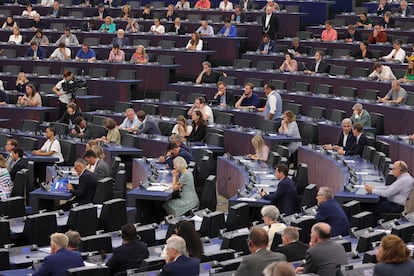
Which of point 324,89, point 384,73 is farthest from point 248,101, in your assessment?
point 384,73

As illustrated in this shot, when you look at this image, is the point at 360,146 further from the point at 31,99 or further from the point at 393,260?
the point at 393,260

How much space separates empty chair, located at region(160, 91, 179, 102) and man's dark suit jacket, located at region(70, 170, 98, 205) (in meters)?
7.65

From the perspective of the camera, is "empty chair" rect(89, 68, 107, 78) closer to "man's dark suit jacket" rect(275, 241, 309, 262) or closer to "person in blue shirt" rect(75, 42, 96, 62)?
"person in blue shirt" rect(75, 42, 96, 62)

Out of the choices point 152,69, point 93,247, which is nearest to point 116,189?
point 93,247

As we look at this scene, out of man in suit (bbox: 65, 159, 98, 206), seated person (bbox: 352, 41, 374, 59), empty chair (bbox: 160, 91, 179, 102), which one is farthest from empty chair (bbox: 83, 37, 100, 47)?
man in suit (bbox: 65, 159, 98, 206)

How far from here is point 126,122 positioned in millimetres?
→ 21328

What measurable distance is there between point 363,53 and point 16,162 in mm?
9494

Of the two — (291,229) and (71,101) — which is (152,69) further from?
(291,229)

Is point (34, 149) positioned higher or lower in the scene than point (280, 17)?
lower

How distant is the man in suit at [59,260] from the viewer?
429 inches

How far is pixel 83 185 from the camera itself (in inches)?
629

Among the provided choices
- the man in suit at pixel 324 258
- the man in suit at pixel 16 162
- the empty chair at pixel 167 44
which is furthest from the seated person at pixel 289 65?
the man in suit at pixel 324 258

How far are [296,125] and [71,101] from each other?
5962mm

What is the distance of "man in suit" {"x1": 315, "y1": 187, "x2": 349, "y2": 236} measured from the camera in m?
13.3
